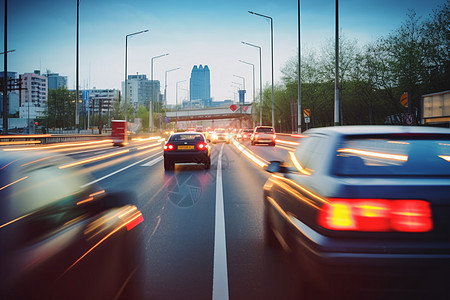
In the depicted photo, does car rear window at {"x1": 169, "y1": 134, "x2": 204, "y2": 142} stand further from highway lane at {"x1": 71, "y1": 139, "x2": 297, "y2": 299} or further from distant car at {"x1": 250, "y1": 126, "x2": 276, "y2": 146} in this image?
distant car at {"x1": 250, "y1": 126, "x2": 276, "y2": 146}

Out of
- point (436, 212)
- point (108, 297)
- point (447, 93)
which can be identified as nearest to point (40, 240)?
point (108, 297)

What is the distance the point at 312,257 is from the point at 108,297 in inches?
66.6

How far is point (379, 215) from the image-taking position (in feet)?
9.29

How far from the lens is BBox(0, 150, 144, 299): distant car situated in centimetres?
279

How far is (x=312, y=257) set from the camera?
295cm

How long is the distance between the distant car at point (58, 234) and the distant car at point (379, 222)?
67.1 inches

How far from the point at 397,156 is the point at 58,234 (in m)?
2.88

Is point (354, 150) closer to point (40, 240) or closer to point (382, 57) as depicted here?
point (40, 240)

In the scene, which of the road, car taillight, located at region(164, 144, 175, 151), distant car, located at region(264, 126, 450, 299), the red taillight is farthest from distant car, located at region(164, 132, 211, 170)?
distant car, located at region(264, 126, 450, 299)

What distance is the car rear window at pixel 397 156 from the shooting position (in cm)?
319

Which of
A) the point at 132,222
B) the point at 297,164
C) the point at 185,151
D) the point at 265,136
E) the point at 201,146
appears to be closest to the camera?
the point at 297,164

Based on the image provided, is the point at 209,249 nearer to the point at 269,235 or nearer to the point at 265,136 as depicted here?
the point at 269,235

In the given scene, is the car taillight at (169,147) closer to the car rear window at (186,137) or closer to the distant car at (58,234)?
the car rear window at (186,137)

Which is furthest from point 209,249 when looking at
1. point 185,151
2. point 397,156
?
point 185,151
